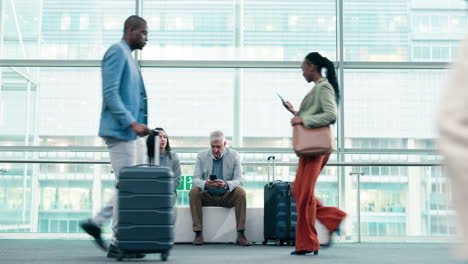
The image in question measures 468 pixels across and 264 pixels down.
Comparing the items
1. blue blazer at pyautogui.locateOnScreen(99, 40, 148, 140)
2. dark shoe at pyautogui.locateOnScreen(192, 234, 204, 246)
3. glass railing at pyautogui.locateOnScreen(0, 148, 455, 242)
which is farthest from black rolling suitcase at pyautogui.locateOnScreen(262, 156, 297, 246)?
blue blazer at pyautogui.locateOnScreen(99, 40, 148, 140)

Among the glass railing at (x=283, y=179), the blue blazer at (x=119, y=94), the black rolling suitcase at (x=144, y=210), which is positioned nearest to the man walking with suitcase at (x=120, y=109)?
→ the blue blazer at (x=119, y=94)

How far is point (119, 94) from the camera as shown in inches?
145

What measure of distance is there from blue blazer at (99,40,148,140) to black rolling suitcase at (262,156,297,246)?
231cm

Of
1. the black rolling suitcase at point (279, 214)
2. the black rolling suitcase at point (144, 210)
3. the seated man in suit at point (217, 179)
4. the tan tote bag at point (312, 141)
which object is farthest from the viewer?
the seated man in suit at point (217, 179)

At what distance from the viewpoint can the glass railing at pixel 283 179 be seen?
6.81 meters

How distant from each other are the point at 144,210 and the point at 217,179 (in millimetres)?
2282

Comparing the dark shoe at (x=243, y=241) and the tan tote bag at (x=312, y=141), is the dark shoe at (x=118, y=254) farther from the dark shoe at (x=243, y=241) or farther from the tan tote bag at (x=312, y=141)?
the dark shoe at (x=243, y=241)

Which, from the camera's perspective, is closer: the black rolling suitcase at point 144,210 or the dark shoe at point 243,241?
the black rolling suitcase at point 144,210

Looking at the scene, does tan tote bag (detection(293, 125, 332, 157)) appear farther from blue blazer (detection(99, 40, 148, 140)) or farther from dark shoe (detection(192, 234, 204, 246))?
dark shoe (detection(192, 234, 204, 246))

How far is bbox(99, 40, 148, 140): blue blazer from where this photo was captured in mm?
3572

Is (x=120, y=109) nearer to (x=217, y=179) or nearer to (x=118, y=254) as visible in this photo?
(x=118, y=254)

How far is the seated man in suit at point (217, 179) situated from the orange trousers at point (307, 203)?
5.04 ft

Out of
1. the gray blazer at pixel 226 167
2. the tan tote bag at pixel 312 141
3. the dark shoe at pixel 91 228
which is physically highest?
the tan tote bag at pixel 312 141

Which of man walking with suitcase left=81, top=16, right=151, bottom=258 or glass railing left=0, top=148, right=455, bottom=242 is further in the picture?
glass railing left=0, top=148, right=455, bottom=242
